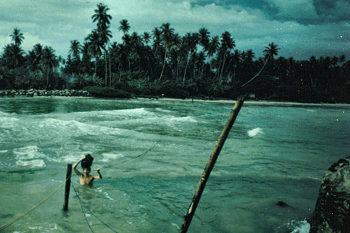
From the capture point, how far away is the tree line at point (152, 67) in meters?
52.4

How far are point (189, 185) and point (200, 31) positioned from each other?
61.2 metres

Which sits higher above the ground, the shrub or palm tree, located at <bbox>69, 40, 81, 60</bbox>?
palm tree, located at <bbox>69, 40, 81, 60</bbox>

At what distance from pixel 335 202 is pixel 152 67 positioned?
6799cm

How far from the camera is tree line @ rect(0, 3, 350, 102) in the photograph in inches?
2062

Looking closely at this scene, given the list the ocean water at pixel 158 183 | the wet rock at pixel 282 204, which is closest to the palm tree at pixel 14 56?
the ocean water at pixel 158 183

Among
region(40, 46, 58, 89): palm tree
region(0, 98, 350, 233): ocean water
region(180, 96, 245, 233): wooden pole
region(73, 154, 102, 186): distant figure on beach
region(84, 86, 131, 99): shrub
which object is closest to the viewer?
region(180, 96, 245, 233): wooden pole

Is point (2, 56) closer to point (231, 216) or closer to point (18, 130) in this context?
point (18, 130)

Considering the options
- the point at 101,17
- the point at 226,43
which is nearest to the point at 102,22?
the point at 101,17

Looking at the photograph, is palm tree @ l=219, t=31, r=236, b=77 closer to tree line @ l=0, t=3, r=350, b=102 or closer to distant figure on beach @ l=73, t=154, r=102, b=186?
tree line @ l=0, t=3, r=350, b=102

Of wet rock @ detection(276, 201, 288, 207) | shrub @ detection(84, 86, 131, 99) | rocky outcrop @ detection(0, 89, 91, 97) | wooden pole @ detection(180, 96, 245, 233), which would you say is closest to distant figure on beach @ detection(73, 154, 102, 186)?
wooden pole @ detection(180, 96, 245, 233)

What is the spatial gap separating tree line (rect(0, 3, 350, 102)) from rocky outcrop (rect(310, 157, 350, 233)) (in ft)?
152

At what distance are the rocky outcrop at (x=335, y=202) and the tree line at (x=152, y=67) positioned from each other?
46.2m

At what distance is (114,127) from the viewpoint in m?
17.0

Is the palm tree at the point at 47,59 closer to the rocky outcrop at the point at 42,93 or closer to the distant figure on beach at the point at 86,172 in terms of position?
the rocky outcrop at the point at 42,93
